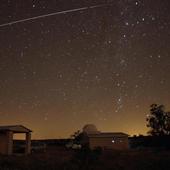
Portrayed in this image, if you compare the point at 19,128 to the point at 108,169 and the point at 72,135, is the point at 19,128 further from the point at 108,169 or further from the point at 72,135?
the point at 72,135

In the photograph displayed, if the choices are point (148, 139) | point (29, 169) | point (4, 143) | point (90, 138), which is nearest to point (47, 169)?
point (29, 169)

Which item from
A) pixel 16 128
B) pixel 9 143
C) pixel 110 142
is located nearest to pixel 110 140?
pixel 110 142

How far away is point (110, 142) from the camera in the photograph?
47.4m

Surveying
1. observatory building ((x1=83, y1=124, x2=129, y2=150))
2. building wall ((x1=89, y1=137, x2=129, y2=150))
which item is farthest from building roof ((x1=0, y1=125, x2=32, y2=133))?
building wall ((x1=89, y1=137, x2=129, y2=150))

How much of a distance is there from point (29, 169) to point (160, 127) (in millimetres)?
45350

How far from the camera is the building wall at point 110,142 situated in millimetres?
47312

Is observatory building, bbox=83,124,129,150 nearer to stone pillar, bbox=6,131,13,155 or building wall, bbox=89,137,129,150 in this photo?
building wall, bbox=89,137,129,150

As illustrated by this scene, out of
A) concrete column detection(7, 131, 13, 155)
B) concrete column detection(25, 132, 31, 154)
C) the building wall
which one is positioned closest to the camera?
concrete column detection(7, 131, 13, 155)

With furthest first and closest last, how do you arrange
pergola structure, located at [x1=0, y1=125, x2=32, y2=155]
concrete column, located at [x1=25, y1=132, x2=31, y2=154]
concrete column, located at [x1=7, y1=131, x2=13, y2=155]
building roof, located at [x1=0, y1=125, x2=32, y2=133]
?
concrete column, located at [x1=25, y1=132, x2=31, y2=154] → building roof, located at [x1=0, y1=125, x2=32, y2=133] → pergola structure, located at [x1=0, y1=125, x2=32, y2=155] → concrete column, located at [x1=7, y1=131, x2=13, y2=155]

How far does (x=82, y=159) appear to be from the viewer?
61.4 ft

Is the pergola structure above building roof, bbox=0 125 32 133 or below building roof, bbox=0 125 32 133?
below

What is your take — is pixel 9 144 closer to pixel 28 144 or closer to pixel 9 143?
pixel 9 143

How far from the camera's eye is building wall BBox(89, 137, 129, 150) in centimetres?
4731

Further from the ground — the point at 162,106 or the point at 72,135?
the point at 162,106
